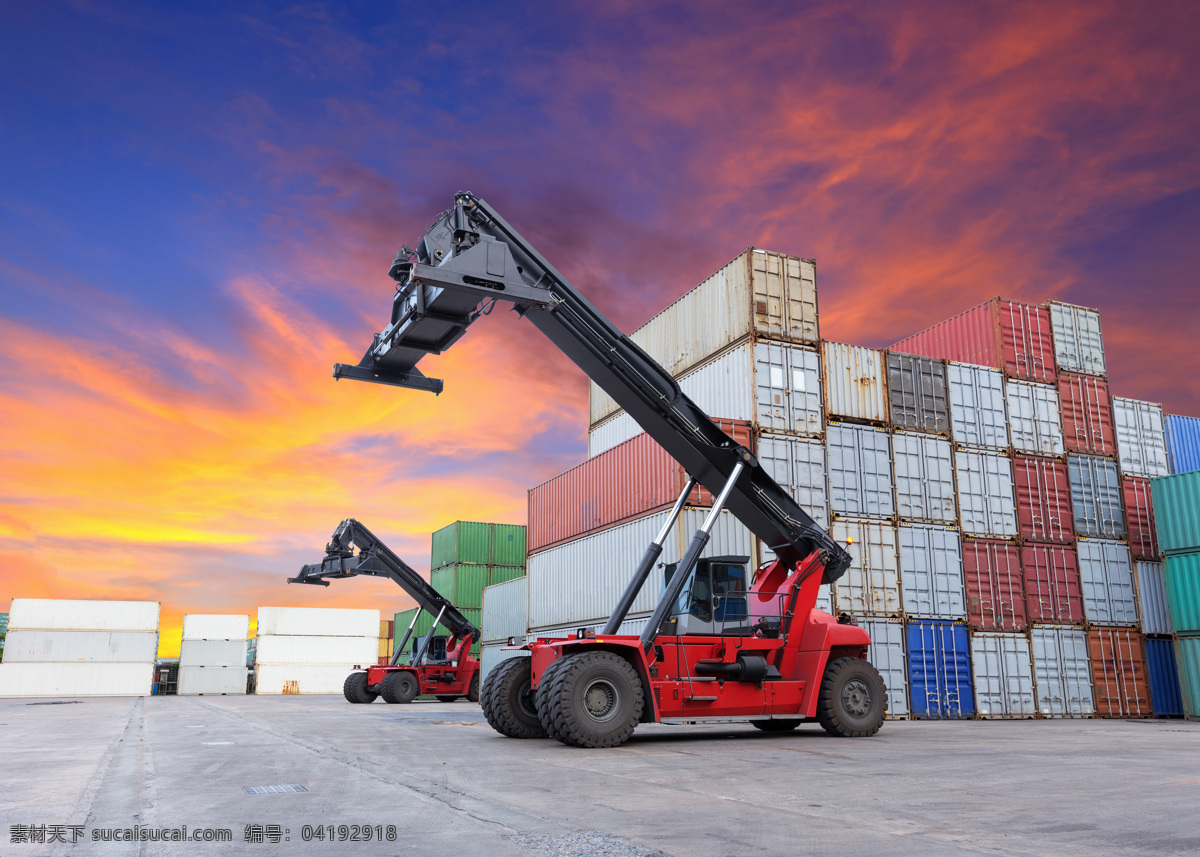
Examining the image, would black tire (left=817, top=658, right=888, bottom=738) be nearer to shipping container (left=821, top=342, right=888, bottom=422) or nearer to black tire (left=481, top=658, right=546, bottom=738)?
black tire (left=481, top=658, right=546, bottom=738)

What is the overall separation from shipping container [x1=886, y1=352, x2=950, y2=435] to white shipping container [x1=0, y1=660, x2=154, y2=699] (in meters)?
56.1

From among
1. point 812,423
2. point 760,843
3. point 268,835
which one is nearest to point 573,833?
point 760,843

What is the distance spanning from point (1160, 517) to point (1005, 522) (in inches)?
218

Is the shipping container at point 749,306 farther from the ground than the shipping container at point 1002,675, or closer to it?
farther from the ground

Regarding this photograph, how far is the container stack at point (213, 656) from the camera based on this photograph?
6138 cm

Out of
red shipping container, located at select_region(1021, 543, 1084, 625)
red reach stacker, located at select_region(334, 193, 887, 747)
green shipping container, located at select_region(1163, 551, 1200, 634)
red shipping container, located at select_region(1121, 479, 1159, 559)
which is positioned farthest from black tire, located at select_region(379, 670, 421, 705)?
green shipping container, located at select_region(1163, 551, 1200, 634)

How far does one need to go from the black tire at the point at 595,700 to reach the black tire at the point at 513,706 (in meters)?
1.92

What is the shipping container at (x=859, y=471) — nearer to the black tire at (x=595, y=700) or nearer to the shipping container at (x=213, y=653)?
the black tire at (x=595, y=700)

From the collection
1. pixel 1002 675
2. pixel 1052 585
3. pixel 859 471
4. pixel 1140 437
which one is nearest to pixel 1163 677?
pixel 1052 585

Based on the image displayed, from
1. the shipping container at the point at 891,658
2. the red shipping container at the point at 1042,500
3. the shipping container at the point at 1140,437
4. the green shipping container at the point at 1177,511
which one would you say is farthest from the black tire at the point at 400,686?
the shipping container at the point at 1140,437

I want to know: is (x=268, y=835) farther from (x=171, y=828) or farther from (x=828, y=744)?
(x=828, y=744)

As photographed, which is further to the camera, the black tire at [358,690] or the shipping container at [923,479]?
the black tire at [358,690]

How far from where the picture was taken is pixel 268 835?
19.5ft

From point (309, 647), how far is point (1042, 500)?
54369 mm
